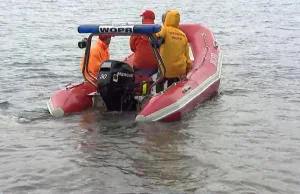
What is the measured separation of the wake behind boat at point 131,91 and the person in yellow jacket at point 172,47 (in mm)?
218

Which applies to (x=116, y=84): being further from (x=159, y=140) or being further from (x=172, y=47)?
(x=172, y=47)

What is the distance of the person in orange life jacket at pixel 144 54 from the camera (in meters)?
8.01

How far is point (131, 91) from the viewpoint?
23.7ft

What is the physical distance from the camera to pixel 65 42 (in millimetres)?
16016

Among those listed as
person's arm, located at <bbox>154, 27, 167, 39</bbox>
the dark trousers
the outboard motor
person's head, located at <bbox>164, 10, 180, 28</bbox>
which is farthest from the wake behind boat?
person's head, located at <bbox>164, 10, 180, 28</bbox>

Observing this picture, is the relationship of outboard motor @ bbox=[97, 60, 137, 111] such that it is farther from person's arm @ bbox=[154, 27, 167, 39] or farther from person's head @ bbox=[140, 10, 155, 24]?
person's head @ bbox=[140, 10, 155, 24]

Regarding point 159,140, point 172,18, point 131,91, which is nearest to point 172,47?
point 172,18

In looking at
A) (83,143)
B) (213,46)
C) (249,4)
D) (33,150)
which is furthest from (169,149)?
(249,4)

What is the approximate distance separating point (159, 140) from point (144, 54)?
6.79 ft

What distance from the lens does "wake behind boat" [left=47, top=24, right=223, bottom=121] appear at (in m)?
6.85

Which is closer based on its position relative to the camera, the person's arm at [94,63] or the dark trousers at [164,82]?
the person's arm at [94,63]

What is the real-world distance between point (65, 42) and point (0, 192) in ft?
37.9

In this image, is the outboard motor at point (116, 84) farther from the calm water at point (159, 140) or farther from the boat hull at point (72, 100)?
the boat hull at point (72, 100)

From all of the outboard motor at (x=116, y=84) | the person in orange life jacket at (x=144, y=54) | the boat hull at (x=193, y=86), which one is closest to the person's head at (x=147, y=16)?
the person in orange life jacket at (x=144, y=54)
